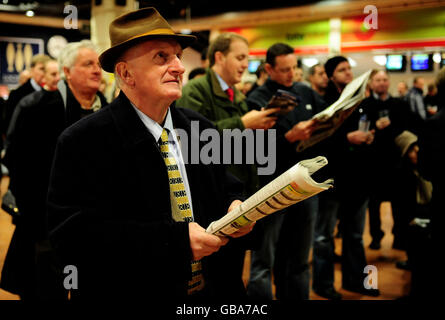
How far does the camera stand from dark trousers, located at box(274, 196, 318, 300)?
307 centimetres

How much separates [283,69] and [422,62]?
6.52 metres

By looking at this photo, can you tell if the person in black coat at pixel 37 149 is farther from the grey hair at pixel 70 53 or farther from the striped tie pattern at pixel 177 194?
the striped tie pattern at pixel 177 194

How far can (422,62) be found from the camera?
334 inches

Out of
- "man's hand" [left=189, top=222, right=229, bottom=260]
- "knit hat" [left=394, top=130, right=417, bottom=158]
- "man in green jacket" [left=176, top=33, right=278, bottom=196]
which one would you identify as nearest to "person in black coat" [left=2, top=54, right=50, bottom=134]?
"man in green jacket" [left=176, top=33, right=278, bottom=196]

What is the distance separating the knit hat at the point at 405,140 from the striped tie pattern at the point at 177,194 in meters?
2.94

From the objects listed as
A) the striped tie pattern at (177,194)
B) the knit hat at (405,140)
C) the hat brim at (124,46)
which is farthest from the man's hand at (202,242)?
the knit hat at (405,140)

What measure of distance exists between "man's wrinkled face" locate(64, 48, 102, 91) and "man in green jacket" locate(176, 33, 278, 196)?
53cm

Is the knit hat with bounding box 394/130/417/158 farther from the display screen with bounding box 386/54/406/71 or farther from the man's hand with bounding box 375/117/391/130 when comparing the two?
the display screen with bounding box 386/54/406/71

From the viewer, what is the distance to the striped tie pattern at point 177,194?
150 centimetres

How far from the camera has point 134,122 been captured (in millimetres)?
1462

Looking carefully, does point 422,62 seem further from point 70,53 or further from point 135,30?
point 135,30

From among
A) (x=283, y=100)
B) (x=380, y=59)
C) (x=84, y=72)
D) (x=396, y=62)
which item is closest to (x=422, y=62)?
(x=396, y=62)
